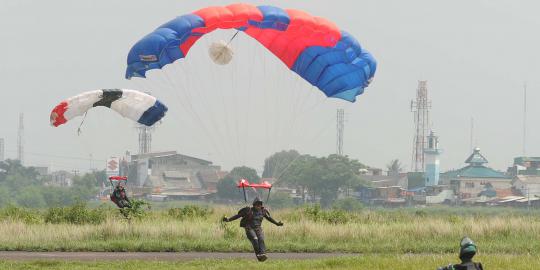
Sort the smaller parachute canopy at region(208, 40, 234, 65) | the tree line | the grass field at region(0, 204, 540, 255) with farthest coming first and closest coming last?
the tree line
the smaller parachute canopy at region(208, 40, 234, 65)
the grass field at region(0, 204, 540, 255)

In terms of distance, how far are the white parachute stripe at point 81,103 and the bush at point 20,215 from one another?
448 cm

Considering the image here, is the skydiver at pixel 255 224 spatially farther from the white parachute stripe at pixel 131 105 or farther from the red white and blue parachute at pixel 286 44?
the white parachute stripe at pixel 131 105

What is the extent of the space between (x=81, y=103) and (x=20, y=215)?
7.15 meters

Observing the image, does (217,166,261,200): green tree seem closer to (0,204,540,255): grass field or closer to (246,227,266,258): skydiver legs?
(0,204,540,255): grass field

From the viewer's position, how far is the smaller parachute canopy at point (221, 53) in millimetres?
30266

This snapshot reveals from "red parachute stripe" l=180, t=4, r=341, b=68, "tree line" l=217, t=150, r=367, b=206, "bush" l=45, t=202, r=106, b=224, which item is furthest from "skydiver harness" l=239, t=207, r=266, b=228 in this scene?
"tree line" l=217, t=150, r=367, b=206

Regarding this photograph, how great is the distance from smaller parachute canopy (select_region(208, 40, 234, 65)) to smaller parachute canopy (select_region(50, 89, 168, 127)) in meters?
5.12

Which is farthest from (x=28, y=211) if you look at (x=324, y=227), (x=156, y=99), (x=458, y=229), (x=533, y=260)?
(x=533, y=260)

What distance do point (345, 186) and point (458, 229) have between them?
6434 inches

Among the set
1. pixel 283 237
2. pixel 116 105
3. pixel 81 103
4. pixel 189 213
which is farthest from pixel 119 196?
pixel 189 213

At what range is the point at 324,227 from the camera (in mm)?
31250

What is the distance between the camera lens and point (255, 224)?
21.9 meters

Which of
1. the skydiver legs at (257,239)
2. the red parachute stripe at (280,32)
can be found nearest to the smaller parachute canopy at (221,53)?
the red parachute stripe at (280,32)

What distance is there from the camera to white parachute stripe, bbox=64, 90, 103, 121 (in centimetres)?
3322
